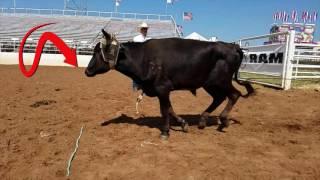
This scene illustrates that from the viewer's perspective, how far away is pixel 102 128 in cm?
586

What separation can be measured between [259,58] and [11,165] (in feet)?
36.7

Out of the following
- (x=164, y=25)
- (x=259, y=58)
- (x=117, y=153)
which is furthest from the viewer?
(x=164, y=25)

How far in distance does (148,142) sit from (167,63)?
1139 mm

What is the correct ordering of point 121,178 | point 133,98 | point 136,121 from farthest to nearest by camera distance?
point 133,98
point 136,121
point 121,178

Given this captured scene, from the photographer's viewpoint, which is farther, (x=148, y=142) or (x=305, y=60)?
(x=305, y=60)

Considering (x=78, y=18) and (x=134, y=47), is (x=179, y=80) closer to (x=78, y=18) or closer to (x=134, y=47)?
(x=134, y=47)

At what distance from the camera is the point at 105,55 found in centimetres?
547

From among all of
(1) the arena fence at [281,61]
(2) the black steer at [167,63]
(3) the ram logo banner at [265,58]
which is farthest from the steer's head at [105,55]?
(3) the ram logo banner at [265,58]

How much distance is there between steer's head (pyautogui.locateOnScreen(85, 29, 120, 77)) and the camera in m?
5.41

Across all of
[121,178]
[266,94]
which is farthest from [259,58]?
[121,178]

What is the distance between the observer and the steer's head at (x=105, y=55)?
5406mm

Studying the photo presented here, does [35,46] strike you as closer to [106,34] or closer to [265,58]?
[265,58]

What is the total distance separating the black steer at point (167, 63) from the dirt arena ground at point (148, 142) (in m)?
0.56

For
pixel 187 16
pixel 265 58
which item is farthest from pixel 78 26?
pixel 265 58
